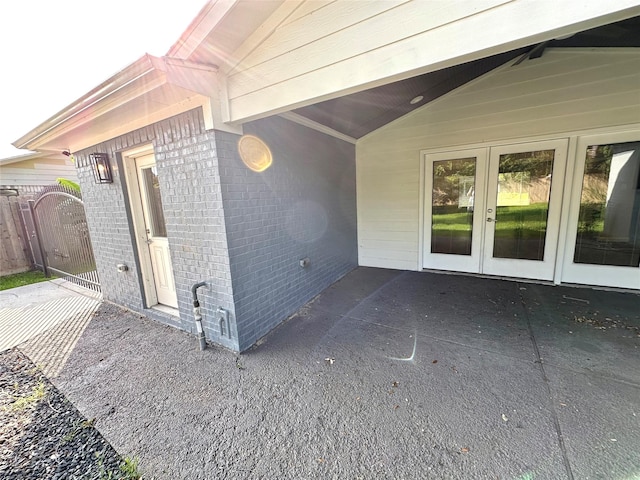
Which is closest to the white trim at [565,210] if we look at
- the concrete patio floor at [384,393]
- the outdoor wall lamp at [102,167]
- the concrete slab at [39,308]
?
the concrete patio floor at [384,393]

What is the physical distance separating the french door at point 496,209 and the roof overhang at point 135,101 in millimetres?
3719

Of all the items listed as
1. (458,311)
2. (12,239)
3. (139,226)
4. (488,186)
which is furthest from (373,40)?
(12,239)

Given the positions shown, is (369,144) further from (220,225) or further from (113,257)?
(113,257)

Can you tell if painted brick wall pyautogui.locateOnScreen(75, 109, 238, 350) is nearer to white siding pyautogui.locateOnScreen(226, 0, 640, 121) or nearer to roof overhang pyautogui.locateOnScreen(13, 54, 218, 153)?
roof overhang pyautogui.locateOnScreen(13, 54, 218, 153)

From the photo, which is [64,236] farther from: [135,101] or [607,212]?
[607,212]

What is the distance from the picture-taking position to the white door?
3.09 meters

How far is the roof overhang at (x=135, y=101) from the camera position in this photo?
185 cm

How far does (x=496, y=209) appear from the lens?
13.3 ft

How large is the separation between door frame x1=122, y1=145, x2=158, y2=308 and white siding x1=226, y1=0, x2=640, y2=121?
184 centimetres

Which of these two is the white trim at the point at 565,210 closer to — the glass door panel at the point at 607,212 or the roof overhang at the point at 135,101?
the glass door panel at the point at 607,212

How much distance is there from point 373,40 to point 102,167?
11.1 ft

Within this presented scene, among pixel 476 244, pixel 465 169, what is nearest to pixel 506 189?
pixel 465 169

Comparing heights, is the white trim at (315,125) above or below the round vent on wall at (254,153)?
above

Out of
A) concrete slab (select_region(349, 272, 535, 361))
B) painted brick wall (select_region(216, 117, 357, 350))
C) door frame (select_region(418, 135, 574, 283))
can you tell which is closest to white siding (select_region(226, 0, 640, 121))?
painted brick wall (select_region(216, 117, 357, 350))
